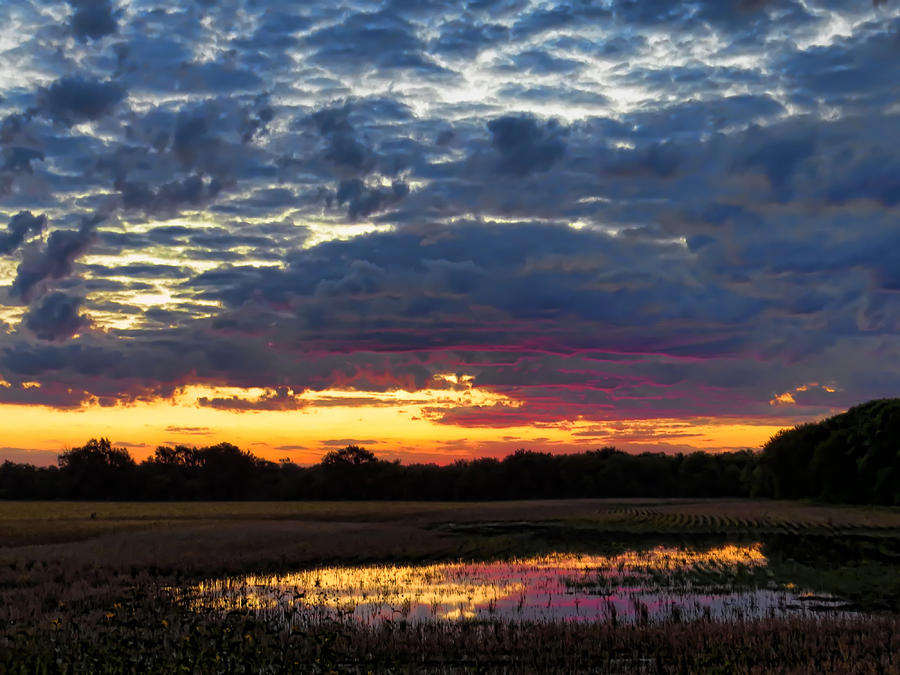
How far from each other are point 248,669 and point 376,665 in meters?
2.69

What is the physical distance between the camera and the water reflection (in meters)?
20.3

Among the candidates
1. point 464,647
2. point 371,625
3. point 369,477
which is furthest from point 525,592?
point 369,477

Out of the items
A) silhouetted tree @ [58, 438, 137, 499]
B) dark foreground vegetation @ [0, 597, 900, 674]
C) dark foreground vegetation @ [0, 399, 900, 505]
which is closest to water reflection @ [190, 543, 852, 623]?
dark foreground vegetation @ [0, 597, 900, 674]

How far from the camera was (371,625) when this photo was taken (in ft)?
60.3

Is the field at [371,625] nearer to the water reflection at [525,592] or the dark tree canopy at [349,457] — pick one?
the water reflection at [525,592]

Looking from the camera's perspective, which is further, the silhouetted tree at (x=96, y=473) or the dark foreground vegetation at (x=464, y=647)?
the silhouetted tree at (x=96, y=473)

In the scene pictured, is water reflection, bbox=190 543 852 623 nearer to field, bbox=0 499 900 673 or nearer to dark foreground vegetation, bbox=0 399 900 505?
field, bbox=0 499 900 673

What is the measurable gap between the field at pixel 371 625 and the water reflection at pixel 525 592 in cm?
99

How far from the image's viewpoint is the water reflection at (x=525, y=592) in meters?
20.3

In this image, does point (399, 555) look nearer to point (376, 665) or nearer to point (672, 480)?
point (376, 665)

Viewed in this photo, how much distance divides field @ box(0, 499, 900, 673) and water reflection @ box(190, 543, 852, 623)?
988 mm

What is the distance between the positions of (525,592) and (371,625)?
25.1 feet

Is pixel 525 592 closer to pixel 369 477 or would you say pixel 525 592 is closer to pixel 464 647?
pixel 464 647

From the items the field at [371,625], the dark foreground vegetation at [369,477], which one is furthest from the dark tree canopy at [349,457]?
the field at [371,625]
